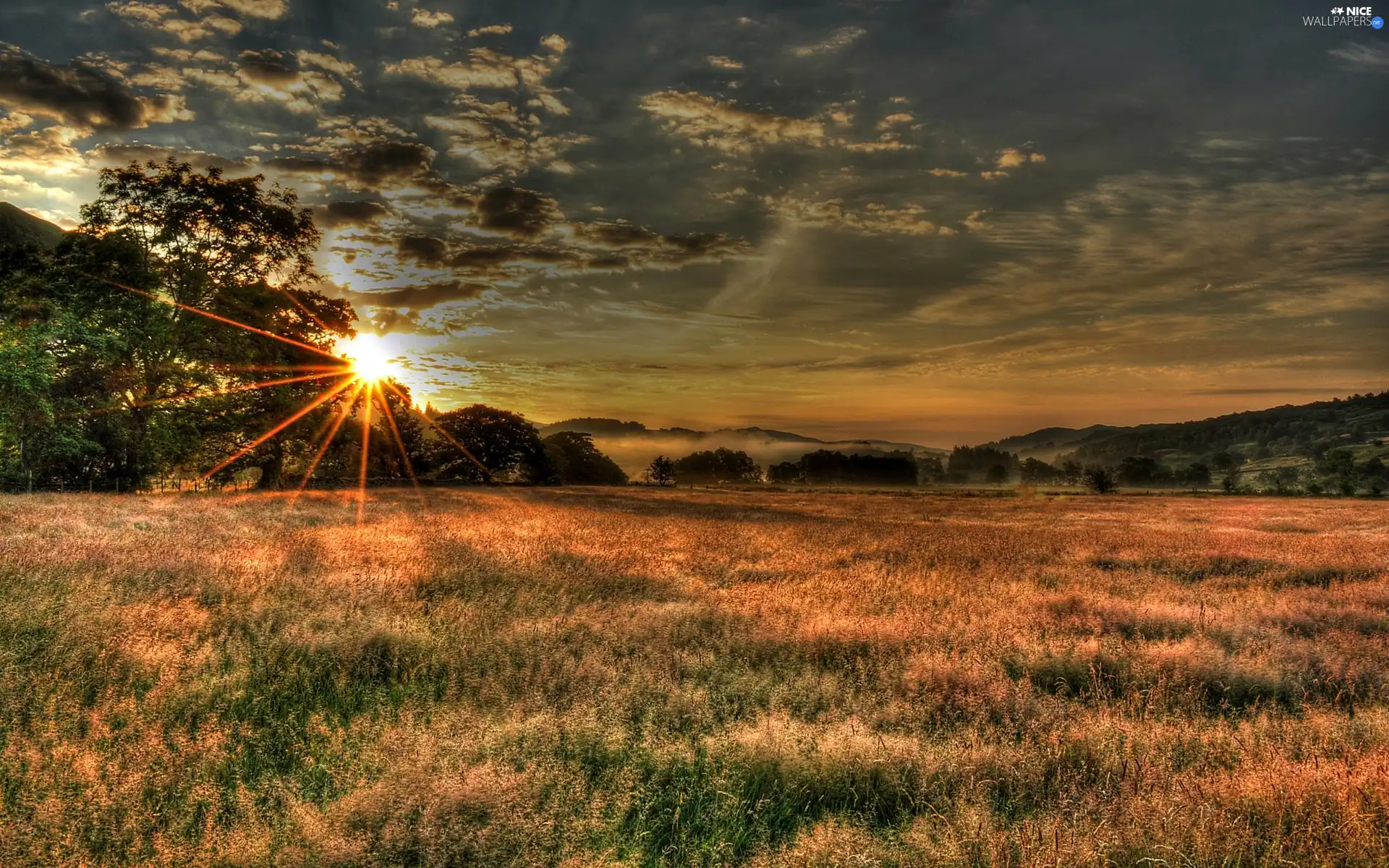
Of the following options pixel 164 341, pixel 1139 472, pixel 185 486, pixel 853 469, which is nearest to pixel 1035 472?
pixel 1139 472

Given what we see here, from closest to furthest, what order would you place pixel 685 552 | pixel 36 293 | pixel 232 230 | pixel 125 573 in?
pixel 125 573 < pixel 685 552 < pixel 36 293 < pixel 232 230

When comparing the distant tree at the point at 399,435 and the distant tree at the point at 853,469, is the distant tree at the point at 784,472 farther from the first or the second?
the distant tree at the point at 399,435

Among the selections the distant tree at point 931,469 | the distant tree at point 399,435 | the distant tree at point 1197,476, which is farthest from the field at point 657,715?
the distant tree at point 931,469

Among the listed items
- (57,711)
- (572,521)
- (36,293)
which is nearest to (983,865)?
(57,711)

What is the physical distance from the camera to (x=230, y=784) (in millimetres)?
4004

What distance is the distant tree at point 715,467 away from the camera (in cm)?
12450

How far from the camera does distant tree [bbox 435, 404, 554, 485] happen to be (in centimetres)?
5794

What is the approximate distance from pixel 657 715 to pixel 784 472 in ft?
446

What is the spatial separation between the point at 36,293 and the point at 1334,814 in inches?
1511

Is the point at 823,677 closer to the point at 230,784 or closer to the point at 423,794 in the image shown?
the point at 423,794

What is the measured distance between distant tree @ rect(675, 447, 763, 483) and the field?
11284 centimetres

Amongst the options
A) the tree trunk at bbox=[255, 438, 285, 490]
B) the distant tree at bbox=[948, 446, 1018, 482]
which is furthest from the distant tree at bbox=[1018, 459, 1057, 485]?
the tree trunk at bbox=[255, 438, 285, 490]

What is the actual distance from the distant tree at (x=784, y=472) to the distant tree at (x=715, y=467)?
11.4m

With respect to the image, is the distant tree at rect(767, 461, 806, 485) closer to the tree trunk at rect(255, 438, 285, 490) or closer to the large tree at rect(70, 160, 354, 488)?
the tree trunk at rect(255, 438, 285, 490)
